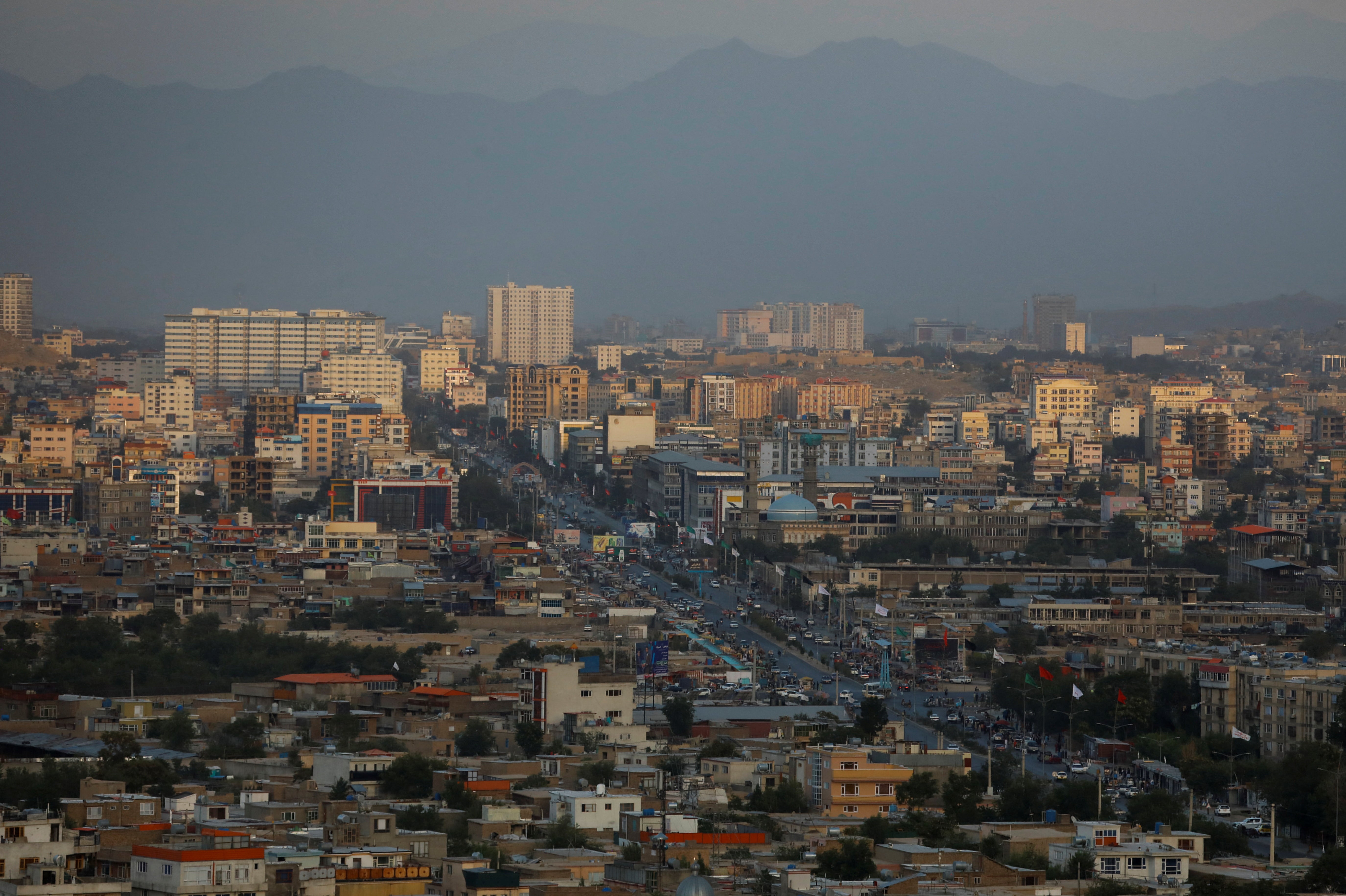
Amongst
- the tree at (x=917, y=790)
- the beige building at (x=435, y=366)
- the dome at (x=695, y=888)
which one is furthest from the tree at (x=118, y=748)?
the beige building at (x=435, y=366)

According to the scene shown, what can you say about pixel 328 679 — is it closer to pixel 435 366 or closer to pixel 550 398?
pixel 550 398

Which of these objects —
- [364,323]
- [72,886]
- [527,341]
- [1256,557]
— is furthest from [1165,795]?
[527,341]

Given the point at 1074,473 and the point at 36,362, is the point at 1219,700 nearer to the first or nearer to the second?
the point at 1074,473

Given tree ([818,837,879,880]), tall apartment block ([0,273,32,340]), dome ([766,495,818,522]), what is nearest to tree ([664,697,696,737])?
tree ([818,837,879,880])

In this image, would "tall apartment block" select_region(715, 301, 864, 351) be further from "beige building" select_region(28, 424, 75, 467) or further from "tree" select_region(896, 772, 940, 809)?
"tree" select_region(896, 772, 940, 809)

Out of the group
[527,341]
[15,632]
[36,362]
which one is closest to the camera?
[15,632]

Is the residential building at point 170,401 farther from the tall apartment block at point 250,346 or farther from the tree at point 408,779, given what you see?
the tree at point 408,779
